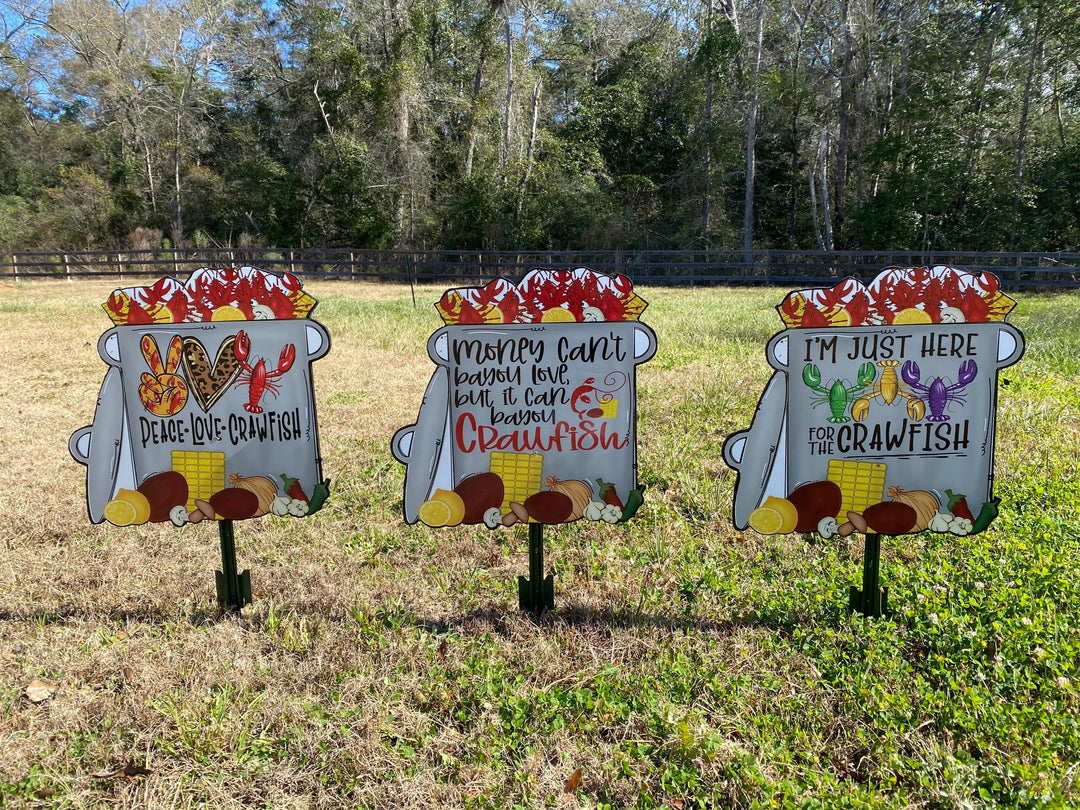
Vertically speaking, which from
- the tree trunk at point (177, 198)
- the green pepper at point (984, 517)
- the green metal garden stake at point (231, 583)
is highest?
the tree trunk at point (177, 198)

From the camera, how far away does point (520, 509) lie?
9.87 ft

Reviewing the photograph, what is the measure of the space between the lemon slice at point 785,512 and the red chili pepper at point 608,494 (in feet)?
2.04

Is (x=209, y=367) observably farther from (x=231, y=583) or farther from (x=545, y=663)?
(x=545, y=663)

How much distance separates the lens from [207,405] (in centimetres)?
296

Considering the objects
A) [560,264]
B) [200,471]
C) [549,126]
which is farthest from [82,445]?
[549,126]

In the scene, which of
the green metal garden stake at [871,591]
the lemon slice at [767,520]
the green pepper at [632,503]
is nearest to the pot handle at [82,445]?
the green pepper at [632,503]

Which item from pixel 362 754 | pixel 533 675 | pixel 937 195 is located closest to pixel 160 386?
pixel 362 754

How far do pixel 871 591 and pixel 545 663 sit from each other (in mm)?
1398

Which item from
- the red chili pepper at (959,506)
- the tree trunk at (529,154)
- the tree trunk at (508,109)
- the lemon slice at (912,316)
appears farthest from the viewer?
the tree trunk at (529,154)

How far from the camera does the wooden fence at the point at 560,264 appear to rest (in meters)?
18.8

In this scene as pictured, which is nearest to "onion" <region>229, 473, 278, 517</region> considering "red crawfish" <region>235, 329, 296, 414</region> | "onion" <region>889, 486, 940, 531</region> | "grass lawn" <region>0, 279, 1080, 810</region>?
"red crawfish" <region>235, 329, 296, 414</region>

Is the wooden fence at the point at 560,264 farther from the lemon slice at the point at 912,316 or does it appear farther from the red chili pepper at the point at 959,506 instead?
the red chili pepper at the point at 959,506

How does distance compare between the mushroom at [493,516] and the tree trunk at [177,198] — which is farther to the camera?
the tree trunk at [177,198]

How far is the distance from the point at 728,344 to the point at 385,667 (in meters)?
7.11
